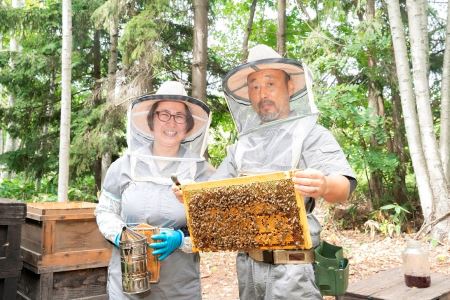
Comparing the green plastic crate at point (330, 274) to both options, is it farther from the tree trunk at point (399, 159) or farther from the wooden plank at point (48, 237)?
the tree trunk at point (399, 159)

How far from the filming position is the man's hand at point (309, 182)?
5.00ft

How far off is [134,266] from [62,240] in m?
1.57

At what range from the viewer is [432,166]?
6445 mm

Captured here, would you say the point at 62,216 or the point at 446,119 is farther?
the point at 446,119

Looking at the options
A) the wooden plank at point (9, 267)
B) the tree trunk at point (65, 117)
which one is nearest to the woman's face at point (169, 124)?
the wooden plank at point (9, 267)

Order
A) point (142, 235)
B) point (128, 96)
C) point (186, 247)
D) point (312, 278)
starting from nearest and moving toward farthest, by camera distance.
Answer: point (312, 278) < point (142, 235) < point (186, 247) < point (128, 96)

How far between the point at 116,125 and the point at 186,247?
6780mm

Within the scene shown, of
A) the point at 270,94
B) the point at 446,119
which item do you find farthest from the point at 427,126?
the point at 270,94

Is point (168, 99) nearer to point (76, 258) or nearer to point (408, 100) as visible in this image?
point (76, 258)

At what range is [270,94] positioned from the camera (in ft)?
6.57

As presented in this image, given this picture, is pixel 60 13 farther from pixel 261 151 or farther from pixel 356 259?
pixel 261 151

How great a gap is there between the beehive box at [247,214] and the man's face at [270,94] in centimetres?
44

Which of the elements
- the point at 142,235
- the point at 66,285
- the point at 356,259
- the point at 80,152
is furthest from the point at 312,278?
the point at 80,152

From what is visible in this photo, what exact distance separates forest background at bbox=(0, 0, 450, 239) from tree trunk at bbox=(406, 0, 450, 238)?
2 cm
